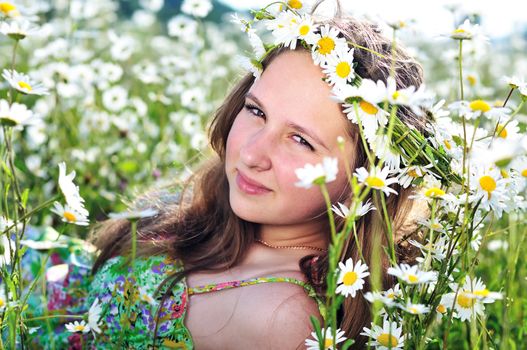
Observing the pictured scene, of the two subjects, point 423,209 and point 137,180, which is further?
point 137,180

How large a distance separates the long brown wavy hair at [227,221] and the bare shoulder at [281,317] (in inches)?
2.2

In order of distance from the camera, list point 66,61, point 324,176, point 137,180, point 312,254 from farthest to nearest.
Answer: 1. point 66,61
2. point 137,180
3. point 312,254
4. point 324,176

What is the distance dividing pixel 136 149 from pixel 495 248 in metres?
1.25

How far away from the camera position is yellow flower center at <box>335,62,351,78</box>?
1208 millimetres

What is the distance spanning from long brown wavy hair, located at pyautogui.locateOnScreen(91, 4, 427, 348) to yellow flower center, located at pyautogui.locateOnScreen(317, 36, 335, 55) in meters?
0.06

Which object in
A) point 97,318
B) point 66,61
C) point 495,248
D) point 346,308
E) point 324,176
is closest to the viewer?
point 324,176

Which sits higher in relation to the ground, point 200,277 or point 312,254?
point 312,254

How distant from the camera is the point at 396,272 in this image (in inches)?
35.8

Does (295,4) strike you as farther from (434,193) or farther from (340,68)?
(434,193)

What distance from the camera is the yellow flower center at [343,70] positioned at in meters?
1.21

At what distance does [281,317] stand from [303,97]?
37 cm

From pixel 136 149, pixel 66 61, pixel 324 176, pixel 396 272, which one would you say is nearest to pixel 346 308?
pixel 396 272

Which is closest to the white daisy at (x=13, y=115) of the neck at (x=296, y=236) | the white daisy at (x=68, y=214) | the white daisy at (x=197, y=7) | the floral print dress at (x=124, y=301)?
the white daisy at (x=68, y=214)

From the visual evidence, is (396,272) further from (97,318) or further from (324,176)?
(97,318)
